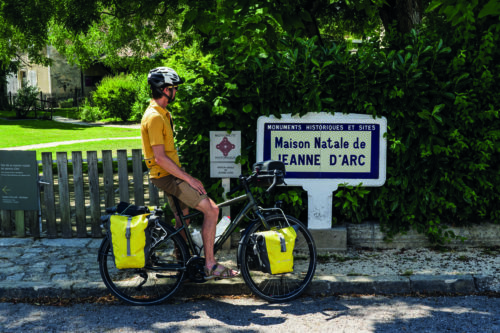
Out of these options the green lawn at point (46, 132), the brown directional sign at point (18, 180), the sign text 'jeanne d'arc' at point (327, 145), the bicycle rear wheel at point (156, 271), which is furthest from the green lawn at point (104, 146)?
the bicycle rear wheel at point (156, 271)

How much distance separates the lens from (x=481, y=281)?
5.40m

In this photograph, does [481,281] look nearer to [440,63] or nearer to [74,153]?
[440,63]

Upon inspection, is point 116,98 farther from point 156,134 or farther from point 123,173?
point 156,134

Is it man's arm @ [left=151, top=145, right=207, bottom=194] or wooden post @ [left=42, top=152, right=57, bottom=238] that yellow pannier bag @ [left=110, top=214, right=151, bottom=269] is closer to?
man's arm @ [left=151, top=145, right=207, bottom=194]

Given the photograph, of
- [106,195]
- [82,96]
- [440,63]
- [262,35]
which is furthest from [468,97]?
[82,96]

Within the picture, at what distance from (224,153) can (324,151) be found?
111cm

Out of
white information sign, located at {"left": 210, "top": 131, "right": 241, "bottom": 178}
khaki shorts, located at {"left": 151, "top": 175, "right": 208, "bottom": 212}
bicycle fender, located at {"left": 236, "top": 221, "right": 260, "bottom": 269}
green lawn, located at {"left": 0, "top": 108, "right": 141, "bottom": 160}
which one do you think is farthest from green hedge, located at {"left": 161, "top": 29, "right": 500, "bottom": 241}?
green lawn, located at {"left": 0, "top": 108, "right": 141, "bottom": 160}

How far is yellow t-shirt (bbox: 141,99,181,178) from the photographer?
4.92 m

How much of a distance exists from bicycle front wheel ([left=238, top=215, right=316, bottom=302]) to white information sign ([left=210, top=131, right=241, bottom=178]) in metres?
1.19

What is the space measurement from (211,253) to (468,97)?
3175 mm

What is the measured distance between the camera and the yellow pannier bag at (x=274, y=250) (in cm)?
505

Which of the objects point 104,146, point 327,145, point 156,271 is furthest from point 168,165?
point 104,146

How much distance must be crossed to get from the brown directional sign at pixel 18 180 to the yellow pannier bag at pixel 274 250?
324cm

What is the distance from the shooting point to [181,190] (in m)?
5.12
